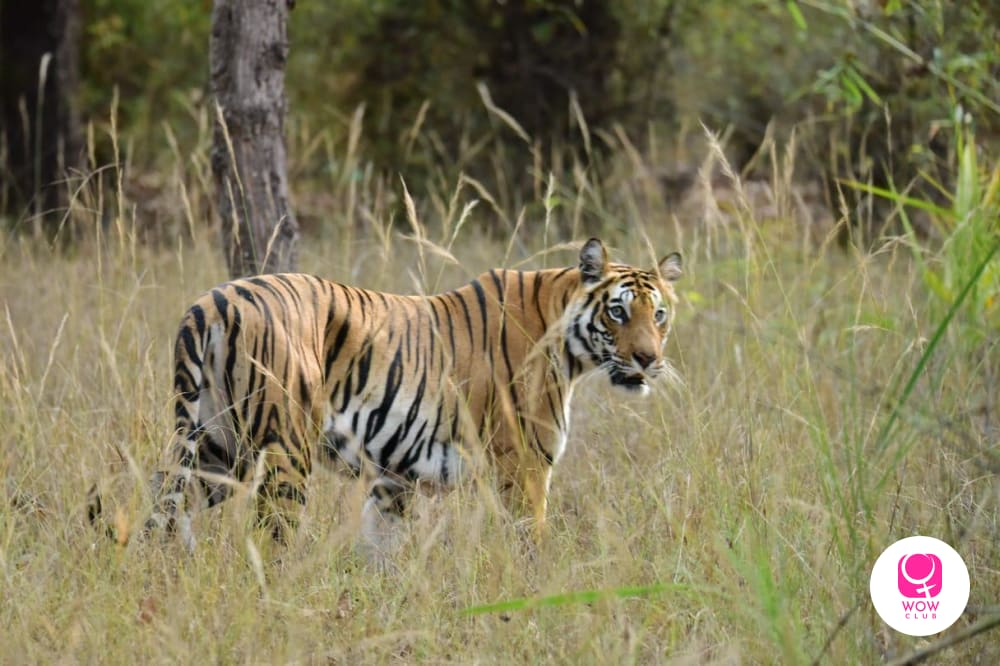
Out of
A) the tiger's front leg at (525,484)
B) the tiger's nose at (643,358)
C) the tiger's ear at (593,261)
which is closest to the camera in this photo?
the tiger's front leg at (525,484)

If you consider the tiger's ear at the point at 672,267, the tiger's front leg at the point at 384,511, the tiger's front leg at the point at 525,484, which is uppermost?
the tiger's ear at the point at 672,267

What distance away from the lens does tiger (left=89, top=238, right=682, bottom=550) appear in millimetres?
3738

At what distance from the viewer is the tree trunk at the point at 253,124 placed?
17.1 feet

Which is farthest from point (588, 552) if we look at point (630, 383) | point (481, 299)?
point (481, 299)

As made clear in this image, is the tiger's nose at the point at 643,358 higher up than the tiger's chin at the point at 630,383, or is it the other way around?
the tiger's nose at the point at 643,358

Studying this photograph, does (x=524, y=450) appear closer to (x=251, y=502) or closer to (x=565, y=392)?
(x=565, y=392)

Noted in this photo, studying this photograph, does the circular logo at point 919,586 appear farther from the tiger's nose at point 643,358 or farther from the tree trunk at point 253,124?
the tree trunk at point 253,124

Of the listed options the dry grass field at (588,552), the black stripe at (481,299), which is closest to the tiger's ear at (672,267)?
the dry grass field at (588,552)

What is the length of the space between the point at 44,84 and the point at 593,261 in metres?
7.53

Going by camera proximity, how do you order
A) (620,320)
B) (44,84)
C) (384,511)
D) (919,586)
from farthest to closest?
1. (44,84)
2. (384,511)
3. (620,320)
4. (919,586)

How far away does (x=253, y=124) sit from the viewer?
5.31m

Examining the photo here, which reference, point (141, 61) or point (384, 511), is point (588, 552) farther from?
point (141, 61)

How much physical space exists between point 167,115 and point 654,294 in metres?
11.2

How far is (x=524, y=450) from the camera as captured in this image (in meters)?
4.20
